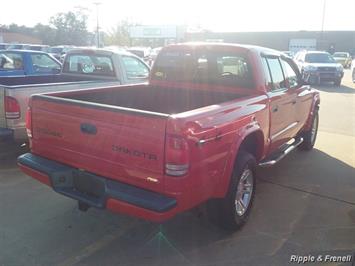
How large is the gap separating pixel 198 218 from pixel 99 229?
1.09 metres

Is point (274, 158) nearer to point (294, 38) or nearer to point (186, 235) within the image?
point (186, 235)

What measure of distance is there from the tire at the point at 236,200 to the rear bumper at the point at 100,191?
846 mm

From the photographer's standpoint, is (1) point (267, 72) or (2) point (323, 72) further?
(2) point (323, 72)

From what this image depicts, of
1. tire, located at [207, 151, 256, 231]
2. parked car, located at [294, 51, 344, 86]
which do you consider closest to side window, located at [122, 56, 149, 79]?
tire, located at [207, 151, 256, 231]

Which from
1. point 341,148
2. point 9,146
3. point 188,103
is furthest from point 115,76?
point 341,148

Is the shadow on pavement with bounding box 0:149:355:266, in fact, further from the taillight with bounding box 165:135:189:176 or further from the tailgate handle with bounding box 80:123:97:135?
the tailgate handle with bounding box 80:123:97:135

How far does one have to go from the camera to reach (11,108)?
215 inches

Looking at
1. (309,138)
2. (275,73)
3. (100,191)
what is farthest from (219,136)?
(309,138)

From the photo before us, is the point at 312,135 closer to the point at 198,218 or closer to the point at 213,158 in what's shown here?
the point at 198,218

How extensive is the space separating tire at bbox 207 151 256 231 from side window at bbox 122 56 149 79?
449 centimetres

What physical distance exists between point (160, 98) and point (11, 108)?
2.14 metres

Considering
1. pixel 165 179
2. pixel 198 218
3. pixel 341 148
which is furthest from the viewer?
pixel 341 148

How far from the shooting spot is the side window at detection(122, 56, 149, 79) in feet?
26.3

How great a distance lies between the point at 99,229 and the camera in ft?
13.1
